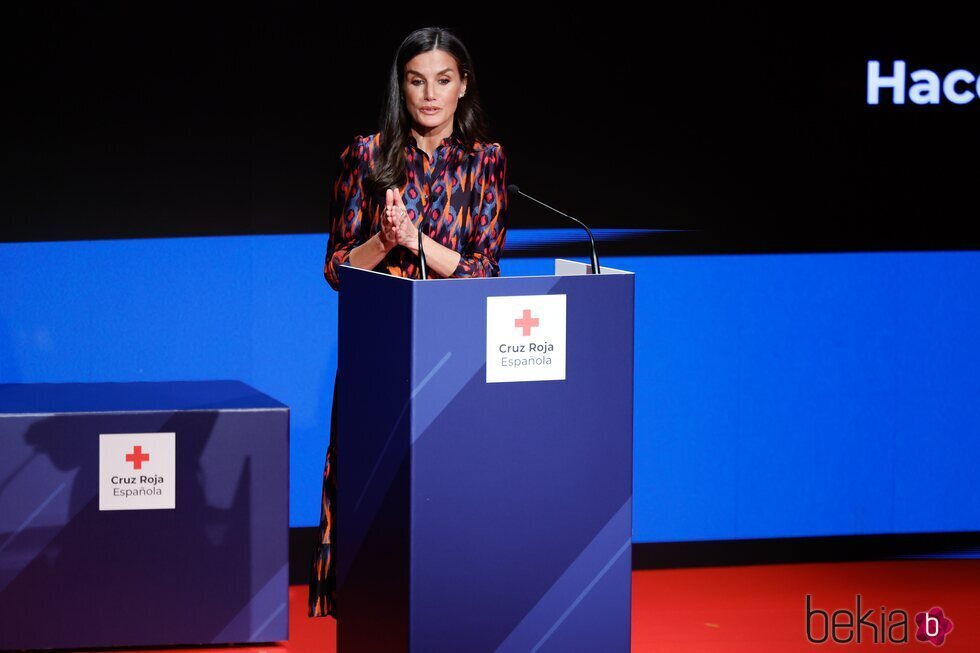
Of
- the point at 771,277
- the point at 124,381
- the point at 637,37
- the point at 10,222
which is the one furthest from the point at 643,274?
the point at 10,222

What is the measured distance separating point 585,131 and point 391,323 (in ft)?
7.25

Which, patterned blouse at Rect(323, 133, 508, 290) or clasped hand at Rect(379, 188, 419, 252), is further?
patterned blouse at Rect(323, 133, 508, 290)

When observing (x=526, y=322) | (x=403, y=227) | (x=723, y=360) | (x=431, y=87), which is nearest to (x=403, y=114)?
(x=431, y=87)

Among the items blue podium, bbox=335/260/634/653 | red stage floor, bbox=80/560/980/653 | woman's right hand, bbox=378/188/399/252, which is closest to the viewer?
blue podium, bbox=335/260/634/653

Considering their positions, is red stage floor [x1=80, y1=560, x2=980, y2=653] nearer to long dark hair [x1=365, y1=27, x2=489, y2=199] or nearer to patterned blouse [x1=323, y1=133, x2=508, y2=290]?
patterned blouse [x1=323, y1=133, x2=508, y2=290]

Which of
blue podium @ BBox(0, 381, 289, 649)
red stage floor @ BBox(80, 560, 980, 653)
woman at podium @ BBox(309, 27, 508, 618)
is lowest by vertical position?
red stage floor @ BBox(80, 560, 980, 653)

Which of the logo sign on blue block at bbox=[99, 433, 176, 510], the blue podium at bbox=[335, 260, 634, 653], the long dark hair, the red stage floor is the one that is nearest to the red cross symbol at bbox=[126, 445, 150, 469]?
the logo sign on blue block at bbox=[99, 433, 176, 510]

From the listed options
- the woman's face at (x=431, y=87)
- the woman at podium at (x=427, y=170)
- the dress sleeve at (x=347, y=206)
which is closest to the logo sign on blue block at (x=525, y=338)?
the woman at podium at (x=427, y=170)

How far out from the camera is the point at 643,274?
14.4 ft

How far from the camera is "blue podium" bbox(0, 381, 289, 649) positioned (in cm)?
338

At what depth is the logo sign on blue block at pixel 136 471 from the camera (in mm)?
3408

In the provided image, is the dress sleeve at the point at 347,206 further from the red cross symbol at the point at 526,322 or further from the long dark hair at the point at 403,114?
the red cross symbol at the point at 526,322

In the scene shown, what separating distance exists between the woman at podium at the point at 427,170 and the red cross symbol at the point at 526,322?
2.52ft

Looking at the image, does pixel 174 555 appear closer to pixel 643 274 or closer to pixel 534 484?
pixel 534 484
